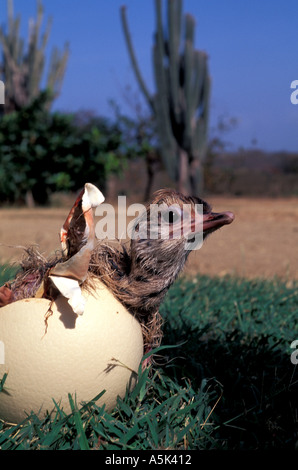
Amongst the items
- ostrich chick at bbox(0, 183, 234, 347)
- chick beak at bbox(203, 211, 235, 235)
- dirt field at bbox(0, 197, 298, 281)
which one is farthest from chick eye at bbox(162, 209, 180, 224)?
dirt field at bbox(0, 197, 298, 281)

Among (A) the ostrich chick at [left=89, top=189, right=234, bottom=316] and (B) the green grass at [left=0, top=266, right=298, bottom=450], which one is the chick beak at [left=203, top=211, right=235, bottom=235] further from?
(B) the green grass at [left=0, top=266, right=298, bottom=450]

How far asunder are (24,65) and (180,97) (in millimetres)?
7242

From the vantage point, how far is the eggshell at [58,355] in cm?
176

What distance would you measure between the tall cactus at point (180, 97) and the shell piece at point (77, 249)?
10855mm

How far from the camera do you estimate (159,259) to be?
72.0 inches

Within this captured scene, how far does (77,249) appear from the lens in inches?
71.1

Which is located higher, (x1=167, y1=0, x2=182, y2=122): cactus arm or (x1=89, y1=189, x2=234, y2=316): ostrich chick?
(x1=167, y1=0, x2=182, y2=122): cactus arm

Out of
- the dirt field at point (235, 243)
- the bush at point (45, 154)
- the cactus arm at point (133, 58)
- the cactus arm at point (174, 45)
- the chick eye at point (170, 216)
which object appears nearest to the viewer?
the chick eye at point (170, 216)

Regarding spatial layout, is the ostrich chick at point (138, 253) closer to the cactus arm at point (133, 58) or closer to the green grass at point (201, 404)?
the green grass at point (201, 404)

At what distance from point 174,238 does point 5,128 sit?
1216 cm

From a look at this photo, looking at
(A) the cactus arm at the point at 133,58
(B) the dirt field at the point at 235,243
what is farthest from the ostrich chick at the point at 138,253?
(A) the cactus arm at the point at 133,58

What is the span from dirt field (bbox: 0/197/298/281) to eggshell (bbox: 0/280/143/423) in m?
1.78

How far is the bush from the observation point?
12.9m

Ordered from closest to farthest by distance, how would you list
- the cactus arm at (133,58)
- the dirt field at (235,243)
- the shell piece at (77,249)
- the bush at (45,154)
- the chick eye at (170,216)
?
the shell piece at (77,249), the chick eye at (170,216), the dirt field at (235,243), the bush at (45,154), the cactus arm at (133,58)
